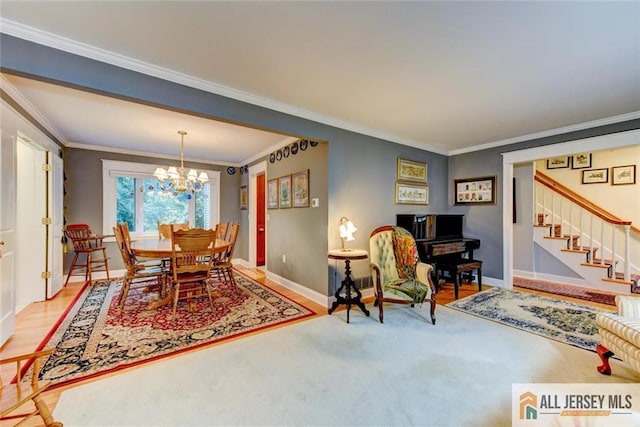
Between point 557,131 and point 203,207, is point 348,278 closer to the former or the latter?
point 557,131

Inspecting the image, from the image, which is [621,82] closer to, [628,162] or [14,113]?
[628,162]

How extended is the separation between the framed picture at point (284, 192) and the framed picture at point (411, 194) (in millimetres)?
1691

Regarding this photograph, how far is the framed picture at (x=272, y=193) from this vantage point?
451 centimetres

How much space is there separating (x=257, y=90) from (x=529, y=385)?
317 cm

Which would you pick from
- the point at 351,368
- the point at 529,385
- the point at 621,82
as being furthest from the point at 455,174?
the point at 351,368

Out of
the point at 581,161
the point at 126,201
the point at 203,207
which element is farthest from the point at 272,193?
the point at 581,161

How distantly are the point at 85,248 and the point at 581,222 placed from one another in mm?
8110

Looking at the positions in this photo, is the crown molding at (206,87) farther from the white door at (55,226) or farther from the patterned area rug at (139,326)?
the patterned area rug at (139,326)

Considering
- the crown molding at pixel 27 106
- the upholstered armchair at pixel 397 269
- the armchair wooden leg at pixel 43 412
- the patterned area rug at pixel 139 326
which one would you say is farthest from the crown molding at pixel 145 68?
the patterned area rug at pixel 139 326

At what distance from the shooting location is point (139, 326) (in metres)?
2.71

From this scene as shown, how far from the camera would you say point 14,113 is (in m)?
2.55

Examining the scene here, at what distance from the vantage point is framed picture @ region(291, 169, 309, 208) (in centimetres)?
371

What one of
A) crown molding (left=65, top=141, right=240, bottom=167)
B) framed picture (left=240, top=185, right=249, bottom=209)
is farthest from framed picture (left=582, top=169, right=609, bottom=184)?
crown molding (left=65, top=141, right=240, bottom=167)

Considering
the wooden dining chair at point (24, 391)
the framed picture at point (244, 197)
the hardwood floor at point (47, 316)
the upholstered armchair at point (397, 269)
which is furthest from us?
the framed picture at point (244, 197)
